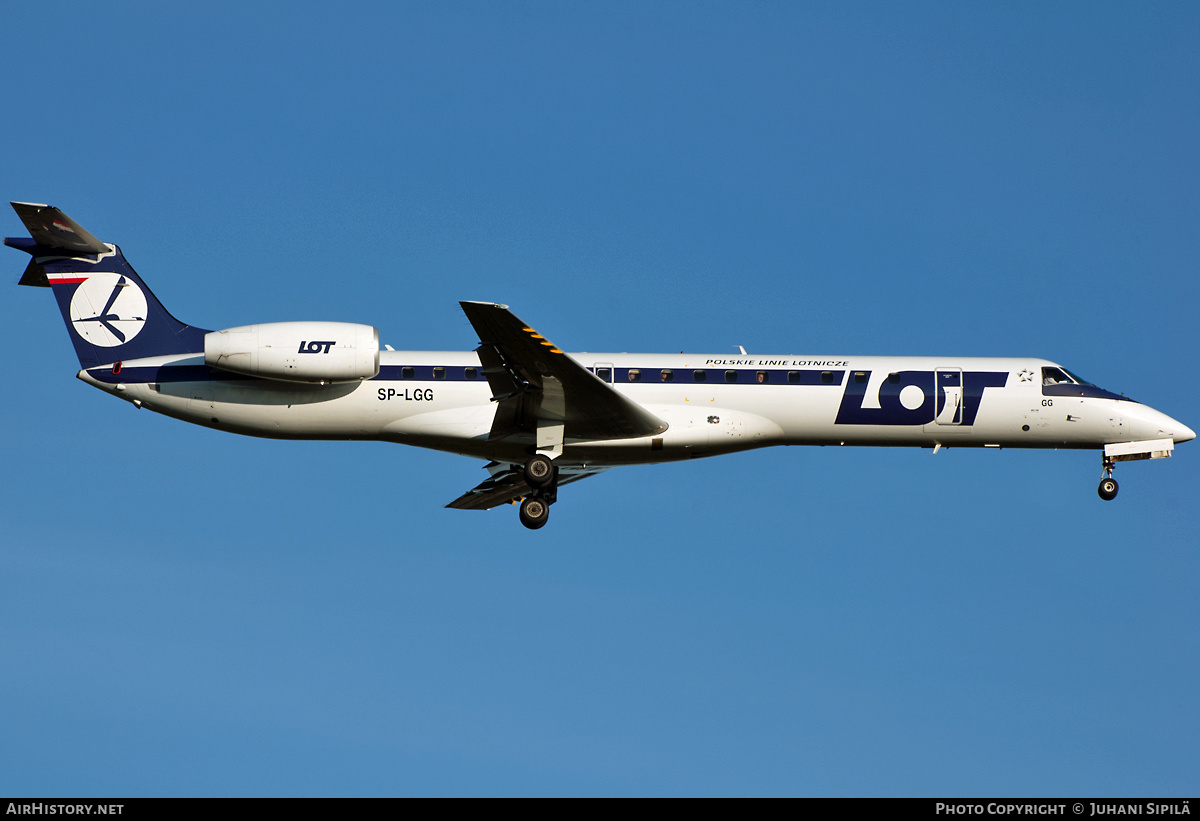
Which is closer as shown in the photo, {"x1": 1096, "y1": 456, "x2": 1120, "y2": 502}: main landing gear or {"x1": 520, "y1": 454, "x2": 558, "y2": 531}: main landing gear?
{"x1": 520, "y1": 454, "x2": 558, "y2": 531}: main landing gear

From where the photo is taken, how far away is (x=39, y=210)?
2402 cm

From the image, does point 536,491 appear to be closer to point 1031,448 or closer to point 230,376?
point 230,376

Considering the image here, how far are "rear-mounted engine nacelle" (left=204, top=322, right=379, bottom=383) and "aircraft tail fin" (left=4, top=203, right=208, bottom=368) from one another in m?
1.83

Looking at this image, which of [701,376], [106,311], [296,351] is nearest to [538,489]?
[701,376]

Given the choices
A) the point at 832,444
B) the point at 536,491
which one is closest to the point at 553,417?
the point at 536,491

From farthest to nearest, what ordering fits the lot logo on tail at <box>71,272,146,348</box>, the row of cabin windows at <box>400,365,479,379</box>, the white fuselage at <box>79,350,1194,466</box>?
the lot logo on tail at <box>71,272,146,348</box> → the row of cabin windows at <box>400,365,479,379</box> → the white fuselage at <box>79,350,1194,466</box>

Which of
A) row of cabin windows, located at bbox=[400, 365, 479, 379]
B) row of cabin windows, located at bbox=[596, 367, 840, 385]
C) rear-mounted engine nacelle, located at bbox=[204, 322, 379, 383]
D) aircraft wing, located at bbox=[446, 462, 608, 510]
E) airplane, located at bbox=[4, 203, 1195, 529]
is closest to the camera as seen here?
rear-mounted engine nacelle, located at bbox=[204, 322, 379, 383]

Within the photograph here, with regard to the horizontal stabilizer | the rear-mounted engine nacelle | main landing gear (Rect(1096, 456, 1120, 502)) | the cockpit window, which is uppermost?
the horizontal stabilizer

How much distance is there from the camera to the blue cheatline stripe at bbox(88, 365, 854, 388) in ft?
80.6

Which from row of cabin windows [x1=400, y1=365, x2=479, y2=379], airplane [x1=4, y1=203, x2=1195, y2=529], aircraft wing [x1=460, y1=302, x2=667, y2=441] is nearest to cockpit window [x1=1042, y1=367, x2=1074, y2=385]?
airplane [x1=4, y1=203, x2=1195, y2=529]

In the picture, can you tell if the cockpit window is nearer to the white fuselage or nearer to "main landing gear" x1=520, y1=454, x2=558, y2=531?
the white fuselage

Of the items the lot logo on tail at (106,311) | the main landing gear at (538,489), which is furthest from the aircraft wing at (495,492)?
the lot logo on tail at (106,311)

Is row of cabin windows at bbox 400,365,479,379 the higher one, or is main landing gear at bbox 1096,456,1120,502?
row of cabin windows at bbox 400,365,479,379

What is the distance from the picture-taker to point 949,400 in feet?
83.9
